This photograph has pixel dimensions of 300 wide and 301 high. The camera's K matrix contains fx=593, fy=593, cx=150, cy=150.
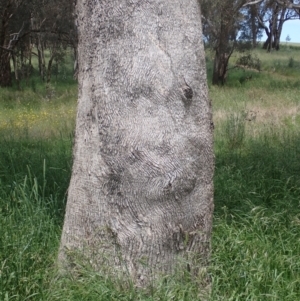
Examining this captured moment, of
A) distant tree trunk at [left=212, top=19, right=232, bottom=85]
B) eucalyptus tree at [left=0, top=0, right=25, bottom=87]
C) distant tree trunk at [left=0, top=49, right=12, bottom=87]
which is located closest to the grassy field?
eucalyptus tree at [left=0, top=0, right=25, bottom=87]

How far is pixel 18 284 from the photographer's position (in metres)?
2.94

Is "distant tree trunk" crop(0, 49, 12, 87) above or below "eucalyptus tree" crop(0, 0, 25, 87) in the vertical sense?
below

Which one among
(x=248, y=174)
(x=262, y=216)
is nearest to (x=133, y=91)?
(x=262, y=216)

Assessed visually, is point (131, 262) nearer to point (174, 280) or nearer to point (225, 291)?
point (174, 280)

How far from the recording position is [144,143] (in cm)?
289

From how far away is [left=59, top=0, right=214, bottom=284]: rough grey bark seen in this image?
2906mm

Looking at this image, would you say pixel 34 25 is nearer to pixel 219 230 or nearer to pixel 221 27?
pixel 221 27

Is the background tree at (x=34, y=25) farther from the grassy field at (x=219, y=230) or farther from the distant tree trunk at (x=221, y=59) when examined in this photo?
the grassy field at (x=219, y=230)

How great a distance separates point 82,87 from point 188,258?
3.47ft

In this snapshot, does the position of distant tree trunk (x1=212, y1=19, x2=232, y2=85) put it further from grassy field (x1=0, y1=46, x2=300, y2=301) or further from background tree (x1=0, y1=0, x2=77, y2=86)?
grassy field (x1=0, y1=46, x2=300, y2=301)

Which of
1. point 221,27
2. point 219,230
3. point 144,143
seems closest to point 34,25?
point 221,27

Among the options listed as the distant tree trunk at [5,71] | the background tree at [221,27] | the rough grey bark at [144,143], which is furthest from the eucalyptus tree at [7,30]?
the rough grey bark at [144,143]

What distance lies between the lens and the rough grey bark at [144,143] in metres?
2.91

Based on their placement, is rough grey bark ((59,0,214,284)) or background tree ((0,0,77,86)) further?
background tree ((0,0,77,86))
